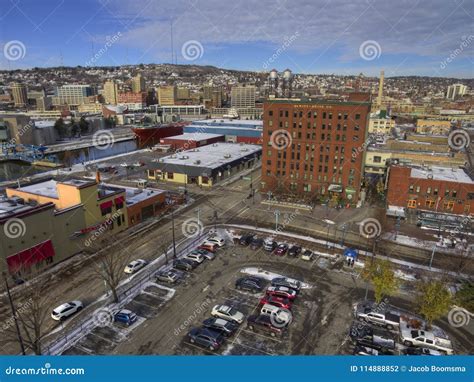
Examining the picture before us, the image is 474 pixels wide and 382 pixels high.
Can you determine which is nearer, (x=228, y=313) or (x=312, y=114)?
(x=228, y=313)

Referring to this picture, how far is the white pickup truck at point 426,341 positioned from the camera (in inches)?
613

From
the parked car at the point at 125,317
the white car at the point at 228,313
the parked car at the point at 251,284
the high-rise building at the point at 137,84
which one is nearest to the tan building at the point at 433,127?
the parked car at the point at 251,284

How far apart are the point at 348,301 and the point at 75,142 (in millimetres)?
91789

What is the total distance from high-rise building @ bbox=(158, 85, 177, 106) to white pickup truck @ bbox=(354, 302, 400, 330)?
169 m

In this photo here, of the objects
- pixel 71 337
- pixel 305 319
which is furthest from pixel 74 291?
pixel 305 319

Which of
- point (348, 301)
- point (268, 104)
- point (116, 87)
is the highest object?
point (116, 87)

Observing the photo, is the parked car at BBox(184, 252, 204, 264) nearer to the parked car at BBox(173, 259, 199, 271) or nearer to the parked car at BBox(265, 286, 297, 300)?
the parked car at BBox(173, 259, 199, 271)

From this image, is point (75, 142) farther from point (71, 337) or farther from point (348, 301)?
point (348, 301)

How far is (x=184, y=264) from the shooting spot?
75.4 ft

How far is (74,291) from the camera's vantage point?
20203mm

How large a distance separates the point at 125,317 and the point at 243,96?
153m
